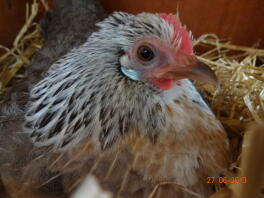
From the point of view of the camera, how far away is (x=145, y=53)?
927mm

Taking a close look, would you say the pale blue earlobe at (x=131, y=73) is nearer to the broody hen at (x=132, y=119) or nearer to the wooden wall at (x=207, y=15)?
the broody hen at (x=132, y=119)

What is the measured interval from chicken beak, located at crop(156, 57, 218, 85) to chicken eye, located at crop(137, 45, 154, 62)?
2.3 inches

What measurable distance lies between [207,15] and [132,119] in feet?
3.43

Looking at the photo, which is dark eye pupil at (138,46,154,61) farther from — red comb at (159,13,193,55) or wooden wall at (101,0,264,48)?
wooden wall at (101,0,264,48)

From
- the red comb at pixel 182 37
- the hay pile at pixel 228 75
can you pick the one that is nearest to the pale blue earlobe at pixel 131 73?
the red comb at pixel 182 37

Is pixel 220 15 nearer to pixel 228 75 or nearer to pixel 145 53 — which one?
pixel 228 75

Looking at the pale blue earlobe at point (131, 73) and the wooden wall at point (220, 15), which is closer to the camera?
the pale blue earlobe at point (131, 73)

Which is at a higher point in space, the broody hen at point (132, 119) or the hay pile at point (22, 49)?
the hay pile at point (22, 49)

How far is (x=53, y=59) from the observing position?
1.43 meters

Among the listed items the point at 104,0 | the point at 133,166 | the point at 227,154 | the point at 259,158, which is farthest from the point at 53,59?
the point at 259,158

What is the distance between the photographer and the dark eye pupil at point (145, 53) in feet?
3.04

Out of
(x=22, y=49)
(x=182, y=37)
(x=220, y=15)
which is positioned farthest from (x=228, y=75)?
(x=22, y=49)

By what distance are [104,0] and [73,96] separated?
1.04 meters

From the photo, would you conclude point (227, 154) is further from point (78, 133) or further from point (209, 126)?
point (78, 133)
